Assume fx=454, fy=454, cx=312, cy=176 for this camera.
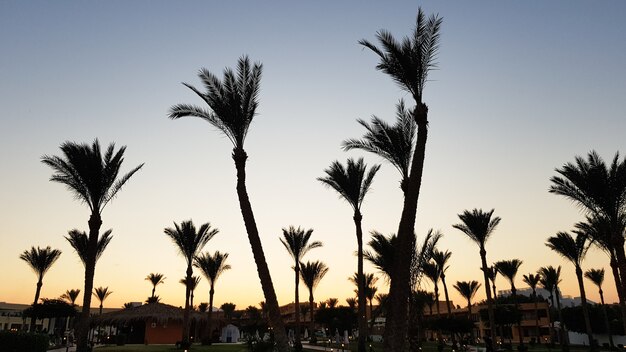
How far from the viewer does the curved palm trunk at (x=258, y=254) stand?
16.0 m

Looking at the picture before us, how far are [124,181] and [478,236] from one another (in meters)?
27.3

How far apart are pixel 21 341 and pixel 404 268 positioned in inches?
503

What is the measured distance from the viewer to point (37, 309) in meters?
40.5

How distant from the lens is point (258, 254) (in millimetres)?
16578

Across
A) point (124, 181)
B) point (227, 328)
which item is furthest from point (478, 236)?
point (227, 328)

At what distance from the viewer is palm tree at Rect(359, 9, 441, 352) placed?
1373 centimetres

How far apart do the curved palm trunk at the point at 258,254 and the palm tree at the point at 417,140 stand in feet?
12.5

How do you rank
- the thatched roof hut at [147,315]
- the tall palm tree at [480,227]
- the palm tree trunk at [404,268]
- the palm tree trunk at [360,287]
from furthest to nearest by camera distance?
the thatched roof hut at [147,315]
the tall palm tree at [480,227]
the palm tree trunk at [360,287]
the palm tree trunk at [404,268]

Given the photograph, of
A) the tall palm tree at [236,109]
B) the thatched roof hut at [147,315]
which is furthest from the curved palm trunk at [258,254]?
the thatched roof hut at [147,315]

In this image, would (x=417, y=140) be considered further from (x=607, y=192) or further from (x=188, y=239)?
(x=188, y=239)

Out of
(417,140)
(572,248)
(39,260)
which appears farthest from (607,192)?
(39,260)

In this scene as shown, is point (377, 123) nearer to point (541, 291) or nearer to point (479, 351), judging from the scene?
point (479, 351)

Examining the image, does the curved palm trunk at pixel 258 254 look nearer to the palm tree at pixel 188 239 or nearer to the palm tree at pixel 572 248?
the palm tree at pixel 188 239

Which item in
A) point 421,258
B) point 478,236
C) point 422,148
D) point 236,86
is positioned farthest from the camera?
point 478,236
